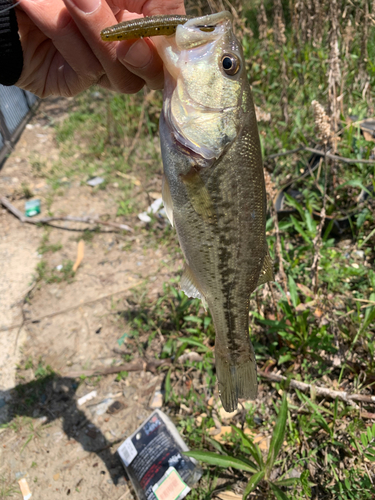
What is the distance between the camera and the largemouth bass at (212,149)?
4.71ft

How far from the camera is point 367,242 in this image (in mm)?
3441

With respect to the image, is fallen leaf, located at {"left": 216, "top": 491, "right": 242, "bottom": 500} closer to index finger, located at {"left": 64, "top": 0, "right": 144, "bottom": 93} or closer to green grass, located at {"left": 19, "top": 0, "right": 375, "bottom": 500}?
green grass, located at {"left": 19, "top": 0, "right": 375, "bottom": 500}

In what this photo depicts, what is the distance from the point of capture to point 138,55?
5.26 feet

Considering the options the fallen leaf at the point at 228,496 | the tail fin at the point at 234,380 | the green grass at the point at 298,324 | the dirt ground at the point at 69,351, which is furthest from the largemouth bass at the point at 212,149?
the dirt ground at the point at 69,351

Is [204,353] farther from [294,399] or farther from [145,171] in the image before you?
[145,171]

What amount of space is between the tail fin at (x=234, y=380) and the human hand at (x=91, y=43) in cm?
151

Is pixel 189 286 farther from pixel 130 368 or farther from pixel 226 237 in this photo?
pixel 130 368

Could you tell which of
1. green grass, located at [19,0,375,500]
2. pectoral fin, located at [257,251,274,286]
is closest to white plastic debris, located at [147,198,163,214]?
green grass, located at [19,0,375,500]

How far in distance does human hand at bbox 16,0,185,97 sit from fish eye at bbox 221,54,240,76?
0.39 meters

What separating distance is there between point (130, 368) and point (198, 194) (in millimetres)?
2163

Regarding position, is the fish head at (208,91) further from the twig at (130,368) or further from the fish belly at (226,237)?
the twig at (130,368)

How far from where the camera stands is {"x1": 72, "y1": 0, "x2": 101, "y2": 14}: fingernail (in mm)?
1526

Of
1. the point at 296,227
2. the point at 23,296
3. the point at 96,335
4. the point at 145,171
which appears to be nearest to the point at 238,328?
the point at 296,227

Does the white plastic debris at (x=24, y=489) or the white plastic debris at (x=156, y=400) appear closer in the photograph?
the white plastic debris at (x=24, y=489)
